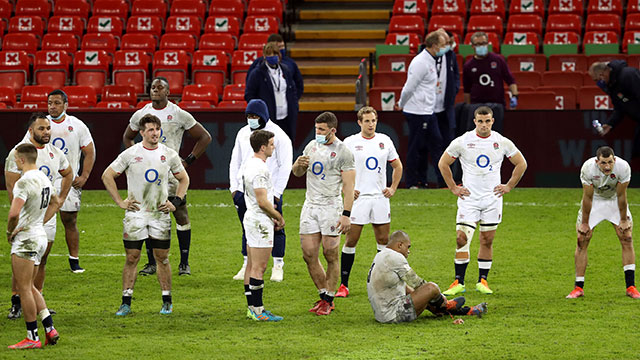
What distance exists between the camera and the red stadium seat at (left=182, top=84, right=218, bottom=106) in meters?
18.6

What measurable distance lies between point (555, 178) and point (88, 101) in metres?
8.87

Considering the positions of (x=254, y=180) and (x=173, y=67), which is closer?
(x=254, y=180)

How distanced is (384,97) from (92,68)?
6.45m

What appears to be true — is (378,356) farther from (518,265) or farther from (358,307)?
(518,265)

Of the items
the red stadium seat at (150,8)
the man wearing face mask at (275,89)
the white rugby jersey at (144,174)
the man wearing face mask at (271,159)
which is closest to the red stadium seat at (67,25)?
the red stadium seat at (150,8)

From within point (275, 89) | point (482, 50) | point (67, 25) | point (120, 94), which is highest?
point (67, 25)

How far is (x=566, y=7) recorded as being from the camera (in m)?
21.7

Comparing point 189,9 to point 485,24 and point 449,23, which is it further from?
point 485,24

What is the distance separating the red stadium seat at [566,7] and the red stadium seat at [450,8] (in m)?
1.96

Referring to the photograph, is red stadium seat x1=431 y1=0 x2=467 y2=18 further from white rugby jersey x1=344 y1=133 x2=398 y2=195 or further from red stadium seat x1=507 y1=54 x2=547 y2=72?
white rugby jersey x1=344 y1=133 x2=398 y2=195

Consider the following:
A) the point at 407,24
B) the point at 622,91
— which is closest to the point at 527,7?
the point at 407,24

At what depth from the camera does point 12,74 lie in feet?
65.4

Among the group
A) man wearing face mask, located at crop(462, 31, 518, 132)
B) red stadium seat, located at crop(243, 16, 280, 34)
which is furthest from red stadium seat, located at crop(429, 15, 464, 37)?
man wearing face mask, located at crop(462, 31, 518, 132)

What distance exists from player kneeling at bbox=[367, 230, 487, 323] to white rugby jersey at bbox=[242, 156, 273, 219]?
1.17 metres
